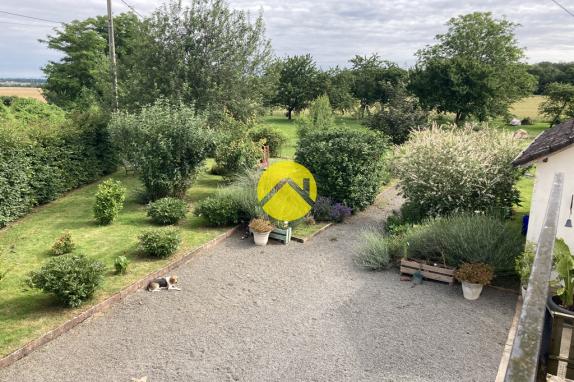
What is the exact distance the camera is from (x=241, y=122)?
17.9 meters

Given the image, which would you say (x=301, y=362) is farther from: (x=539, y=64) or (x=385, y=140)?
(x=539, y=64)

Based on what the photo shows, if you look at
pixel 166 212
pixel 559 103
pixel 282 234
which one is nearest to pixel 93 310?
pixel 166 212

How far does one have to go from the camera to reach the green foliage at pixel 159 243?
9.19m

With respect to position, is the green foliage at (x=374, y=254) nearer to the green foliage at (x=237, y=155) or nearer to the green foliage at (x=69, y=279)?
the green foliage at (x=69, y=279)

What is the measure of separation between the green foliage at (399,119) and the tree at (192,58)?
8.66 m

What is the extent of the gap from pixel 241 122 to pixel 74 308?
12120 millimetres

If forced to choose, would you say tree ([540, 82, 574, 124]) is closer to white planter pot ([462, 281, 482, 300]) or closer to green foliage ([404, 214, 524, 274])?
green foliage ([404, 214, 524, 274])

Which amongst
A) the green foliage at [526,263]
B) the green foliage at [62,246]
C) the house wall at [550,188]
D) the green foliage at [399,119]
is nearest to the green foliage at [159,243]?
the green foliage at [62,246]

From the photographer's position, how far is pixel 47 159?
1284 cm

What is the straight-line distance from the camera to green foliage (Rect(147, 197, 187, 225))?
11.4 metres

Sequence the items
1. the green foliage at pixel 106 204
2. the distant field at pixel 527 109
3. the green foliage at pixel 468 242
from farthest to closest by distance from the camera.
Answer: the distant field at pixel 527 109
the green foliage at pixel 106 204
the green foliage at pixel 468 242

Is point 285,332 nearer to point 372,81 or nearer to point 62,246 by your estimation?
point 62,246

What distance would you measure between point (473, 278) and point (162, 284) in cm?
607

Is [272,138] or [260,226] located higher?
[272,138]
